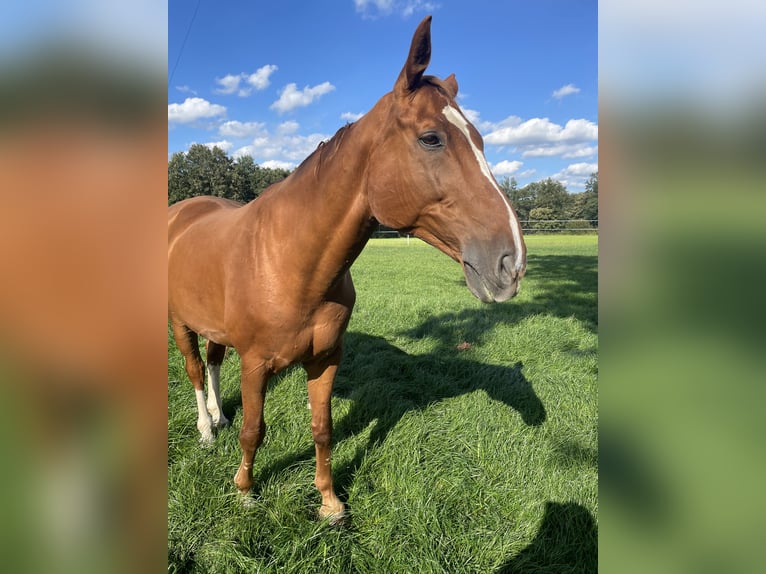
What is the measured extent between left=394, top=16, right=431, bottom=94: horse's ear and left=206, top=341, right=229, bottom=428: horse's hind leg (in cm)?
289

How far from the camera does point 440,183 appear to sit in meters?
1.58

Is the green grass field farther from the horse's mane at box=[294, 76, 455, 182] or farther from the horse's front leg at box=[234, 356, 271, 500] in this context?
the horse's mane at box=[294, 76, 455, 182]

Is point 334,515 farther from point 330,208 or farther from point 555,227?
point 555,227

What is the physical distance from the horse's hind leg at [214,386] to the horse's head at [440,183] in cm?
265

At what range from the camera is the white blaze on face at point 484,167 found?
1458 mm

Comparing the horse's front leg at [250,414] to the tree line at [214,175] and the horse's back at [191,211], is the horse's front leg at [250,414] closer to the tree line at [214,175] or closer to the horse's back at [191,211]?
the horse's back at [191,211]

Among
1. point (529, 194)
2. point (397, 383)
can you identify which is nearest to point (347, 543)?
point (397, 383)

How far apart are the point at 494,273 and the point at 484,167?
42cm

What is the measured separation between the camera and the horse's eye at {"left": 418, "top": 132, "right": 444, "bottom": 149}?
158 cm

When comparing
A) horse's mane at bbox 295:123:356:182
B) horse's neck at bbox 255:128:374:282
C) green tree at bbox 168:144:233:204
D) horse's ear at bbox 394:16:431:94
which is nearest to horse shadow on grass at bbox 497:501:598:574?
horse's neck at bbox 255:128:374:282

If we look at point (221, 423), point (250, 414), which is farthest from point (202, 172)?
point (250, 414)
